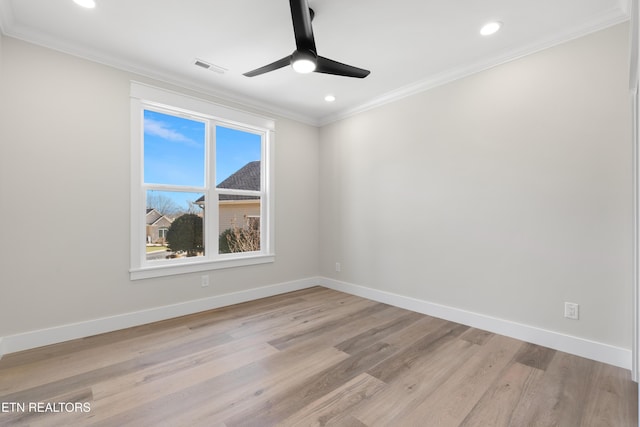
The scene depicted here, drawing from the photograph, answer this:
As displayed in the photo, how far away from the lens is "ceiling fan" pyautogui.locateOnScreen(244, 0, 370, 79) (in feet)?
5.65

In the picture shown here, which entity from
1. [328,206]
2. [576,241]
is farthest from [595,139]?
[328,206]

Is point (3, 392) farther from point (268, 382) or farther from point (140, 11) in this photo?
point (140, 11)

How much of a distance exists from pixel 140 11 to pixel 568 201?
12.0 ft

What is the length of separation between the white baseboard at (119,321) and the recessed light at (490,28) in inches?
141

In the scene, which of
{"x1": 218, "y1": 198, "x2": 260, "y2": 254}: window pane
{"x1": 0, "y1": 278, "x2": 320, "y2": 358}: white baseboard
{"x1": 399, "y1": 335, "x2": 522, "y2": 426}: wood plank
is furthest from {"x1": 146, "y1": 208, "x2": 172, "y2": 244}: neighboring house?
{"x1": 399, "y1": 335, "x2": 522, "y2": 426}: wood plank

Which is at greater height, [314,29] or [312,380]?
[314,29]

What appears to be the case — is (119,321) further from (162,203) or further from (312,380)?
(312,380)

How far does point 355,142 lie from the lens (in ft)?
13.1

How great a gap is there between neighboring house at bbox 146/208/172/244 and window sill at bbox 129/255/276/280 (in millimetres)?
303

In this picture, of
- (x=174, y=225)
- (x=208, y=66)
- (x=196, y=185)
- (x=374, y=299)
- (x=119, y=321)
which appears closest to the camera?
(x=119, y=321)

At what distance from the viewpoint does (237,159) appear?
3.79 meters

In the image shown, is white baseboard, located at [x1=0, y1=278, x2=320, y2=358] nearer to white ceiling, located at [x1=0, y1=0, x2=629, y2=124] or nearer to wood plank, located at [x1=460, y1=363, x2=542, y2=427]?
white ceiling, located at [x1=0, y1=0, x2=629, y2=124]

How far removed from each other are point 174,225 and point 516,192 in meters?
3.53

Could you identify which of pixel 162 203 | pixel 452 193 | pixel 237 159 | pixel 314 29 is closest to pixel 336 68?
pixel 314 29
